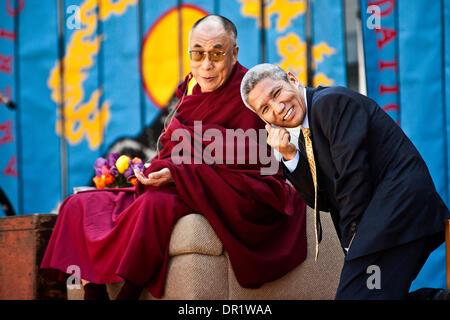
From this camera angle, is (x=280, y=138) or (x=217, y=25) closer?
(x=280, y=138)

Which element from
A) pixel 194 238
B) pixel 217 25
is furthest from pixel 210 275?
pixel 217 25

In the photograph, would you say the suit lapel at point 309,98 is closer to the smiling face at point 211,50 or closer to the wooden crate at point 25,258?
the smiling face at point 211,50

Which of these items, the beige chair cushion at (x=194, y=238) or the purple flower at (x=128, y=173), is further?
the purple flower at (x=128, y=173)

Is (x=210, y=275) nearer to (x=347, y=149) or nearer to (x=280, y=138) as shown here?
(x=280, y=138)

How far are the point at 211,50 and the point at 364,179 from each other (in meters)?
1.13

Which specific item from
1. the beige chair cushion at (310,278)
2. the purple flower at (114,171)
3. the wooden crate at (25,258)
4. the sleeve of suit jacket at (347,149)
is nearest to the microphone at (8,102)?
the wooden crate at (25,258)

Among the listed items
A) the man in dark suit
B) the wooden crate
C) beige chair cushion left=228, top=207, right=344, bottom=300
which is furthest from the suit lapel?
the wooden crate

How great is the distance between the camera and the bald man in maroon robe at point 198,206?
2438mm

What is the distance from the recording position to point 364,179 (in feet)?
5.84

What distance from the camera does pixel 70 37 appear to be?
3.89 m

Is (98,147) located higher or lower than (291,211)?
higher

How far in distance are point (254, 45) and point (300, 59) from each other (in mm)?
285

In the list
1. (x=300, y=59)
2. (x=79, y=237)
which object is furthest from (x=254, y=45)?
(x=79, y=237)
